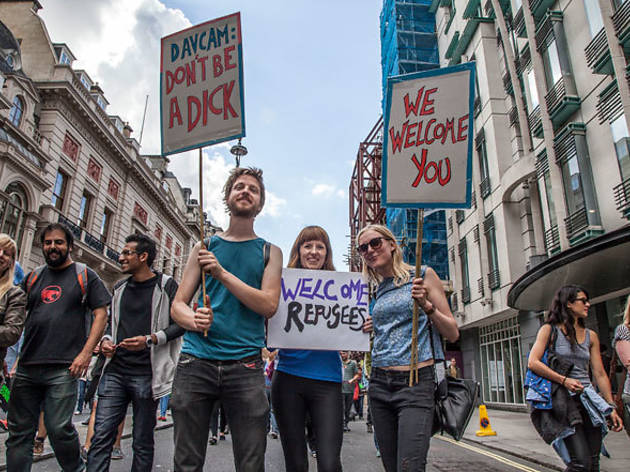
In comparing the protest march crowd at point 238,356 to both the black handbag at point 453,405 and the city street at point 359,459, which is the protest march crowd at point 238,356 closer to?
the black handbag at point 453,405

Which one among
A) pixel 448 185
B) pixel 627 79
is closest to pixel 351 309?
pixel 448 185

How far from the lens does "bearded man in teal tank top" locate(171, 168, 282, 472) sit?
7.73 ft

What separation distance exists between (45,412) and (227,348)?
6.40 feet

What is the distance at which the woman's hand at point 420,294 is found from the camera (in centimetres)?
286

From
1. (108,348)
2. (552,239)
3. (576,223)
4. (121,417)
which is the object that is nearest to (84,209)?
(552,239)

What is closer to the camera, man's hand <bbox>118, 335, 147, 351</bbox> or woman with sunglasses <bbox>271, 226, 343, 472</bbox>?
woman with sunglasses <bbox>271, 226, 343, 472</bbox>

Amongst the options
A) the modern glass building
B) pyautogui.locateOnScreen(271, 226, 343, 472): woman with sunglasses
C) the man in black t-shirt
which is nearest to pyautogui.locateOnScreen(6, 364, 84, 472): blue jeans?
the man in black t-shirt

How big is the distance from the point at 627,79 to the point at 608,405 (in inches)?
432

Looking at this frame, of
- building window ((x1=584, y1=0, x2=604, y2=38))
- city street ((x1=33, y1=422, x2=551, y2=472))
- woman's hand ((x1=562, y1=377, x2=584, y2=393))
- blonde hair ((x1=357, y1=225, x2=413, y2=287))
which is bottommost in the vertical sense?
city street ((x1=33, y1=422, x2=551, y2=472))

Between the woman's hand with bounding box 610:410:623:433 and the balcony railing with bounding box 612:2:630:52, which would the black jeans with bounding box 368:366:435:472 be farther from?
the balcony railing with bounding box 612:2:630:52

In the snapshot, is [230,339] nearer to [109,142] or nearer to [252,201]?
[252,201]

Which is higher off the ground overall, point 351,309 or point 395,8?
point 395,8

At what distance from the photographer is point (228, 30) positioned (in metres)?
3.17

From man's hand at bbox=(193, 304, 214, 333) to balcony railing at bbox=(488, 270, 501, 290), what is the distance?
63.0ft
